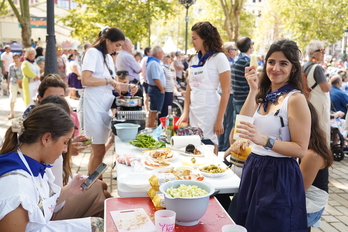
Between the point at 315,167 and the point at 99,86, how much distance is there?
103 inches

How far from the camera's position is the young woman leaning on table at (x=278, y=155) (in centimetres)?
212

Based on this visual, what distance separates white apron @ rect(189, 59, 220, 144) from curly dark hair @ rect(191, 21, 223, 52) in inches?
9.5

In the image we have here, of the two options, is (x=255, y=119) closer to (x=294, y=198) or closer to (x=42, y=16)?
(x=294, y=198)

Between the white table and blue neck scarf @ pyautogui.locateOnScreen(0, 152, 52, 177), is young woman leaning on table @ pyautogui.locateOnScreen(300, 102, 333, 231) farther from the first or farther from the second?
blue neck scarf @ pyautogui.locateOnScreen(0, 152, 52, 177)

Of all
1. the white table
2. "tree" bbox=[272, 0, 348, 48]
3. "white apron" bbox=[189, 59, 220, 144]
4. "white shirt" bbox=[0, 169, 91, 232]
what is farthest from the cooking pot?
"tree" bbox=[272, 0, 348, 48]

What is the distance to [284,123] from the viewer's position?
219 cm

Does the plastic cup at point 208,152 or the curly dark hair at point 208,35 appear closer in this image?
the plastic cup at point 208,152

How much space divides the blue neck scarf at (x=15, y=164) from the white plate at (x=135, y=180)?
611 mm

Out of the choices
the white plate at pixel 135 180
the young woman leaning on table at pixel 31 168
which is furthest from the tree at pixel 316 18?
the young woman leaning on table at pixel 31 168

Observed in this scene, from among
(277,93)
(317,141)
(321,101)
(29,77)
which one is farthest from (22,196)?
(29,77)

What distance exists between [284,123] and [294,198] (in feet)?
1.58

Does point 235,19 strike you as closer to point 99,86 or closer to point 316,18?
point 99,86

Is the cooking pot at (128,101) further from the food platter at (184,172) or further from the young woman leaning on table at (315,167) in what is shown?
the young woman leaning on table at (315,167)

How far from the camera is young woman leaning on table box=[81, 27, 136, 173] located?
393 cm
